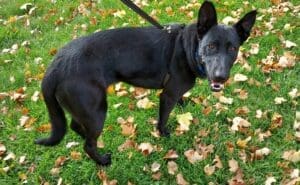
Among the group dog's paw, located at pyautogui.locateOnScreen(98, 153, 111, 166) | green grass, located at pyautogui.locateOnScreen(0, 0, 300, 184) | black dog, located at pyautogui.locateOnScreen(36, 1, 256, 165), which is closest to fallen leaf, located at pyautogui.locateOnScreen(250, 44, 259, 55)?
green grass, located at pyautogui.locateOnScreen(0, 0, 300, 184)

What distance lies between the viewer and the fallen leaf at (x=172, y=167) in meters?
4.22

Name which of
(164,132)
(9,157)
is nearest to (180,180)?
(164,132)

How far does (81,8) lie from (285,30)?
3.28m

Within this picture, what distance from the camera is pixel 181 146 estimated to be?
4473 mm

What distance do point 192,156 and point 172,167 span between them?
23cm

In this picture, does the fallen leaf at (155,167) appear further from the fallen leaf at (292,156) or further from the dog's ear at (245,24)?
the dog's ear at (245,24)

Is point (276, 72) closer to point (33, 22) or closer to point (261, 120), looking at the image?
point (261, 120)

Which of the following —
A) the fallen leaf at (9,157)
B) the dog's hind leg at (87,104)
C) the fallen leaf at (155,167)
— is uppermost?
the dog's hind leg at (87,104)

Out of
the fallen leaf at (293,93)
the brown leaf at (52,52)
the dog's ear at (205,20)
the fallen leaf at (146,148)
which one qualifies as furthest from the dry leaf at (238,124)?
the brown leaf at (52,52)

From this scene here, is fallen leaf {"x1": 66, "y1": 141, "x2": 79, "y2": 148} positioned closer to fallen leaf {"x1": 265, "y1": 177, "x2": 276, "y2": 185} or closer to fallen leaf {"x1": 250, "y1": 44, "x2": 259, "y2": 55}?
fallen leaf {"x1": 265, "y1": 177, "x2": 276, "y2": 185}

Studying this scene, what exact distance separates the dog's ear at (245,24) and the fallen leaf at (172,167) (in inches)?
53.0

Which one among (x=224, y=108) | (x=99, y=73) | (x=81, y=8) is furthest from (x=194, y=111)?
(x=81, y=8)

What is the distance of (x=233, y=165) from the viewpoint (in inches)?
164

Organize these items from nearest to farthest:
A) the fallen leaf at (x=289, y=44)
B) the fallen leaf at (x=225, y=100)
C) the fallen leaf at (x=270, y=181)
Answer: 1. the fallen leaf at (x=270, y=181)
2. the fallen leaf at (x=225, y=100)
3. the fallen leaf at (x=289, y=44)
